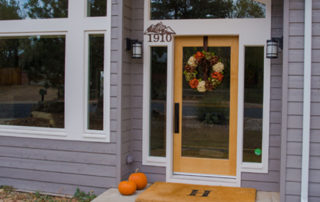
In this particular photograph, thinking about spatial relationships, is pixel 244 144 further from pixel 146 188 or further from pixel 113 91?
pixel 113 91

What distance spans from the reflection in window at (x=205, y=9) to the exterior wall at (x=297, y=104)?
676 mm

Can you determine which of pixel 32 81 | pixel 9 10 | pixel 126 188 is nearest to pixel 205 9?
pixel 126 188

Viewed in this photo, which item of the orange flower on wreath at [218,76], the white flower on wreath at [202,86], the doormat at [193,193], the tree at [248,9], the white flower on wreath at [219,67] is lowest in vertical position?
the doormat at [193,193]

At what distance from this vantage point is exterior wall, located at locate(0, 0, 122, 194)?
4566 millimetres

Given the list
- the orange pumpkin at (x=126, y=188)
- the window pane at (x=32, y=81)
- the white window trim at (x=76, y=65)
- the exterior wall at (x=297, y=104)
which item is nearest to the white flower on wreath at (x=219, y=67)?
the exterior wall at (x=297, y=104)

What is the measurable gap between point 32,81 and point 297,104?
3.39 metres

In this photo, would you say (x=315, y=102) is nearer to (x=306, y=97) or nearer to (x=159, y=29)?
(x=306, y=97)

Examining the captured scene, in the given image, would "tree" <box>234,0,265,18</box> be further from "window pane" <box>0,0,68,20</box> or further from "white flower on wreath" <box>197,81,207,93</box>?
"window pane" <box>0,0,68,20</box>

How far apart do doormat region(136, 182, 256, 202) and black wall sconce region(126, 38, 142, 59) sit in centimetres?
161

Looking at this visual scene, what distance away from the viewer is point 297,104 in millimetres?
3814

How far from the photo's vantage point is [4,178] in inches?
202

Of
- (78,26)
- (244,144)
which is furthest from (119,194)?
(78,26)

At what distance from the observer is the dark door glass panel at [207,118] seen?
465cm

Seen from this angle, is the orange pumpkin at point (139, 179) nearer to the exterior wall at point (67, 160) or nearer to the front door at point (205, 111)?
the exterior wall at point (67, 160)
